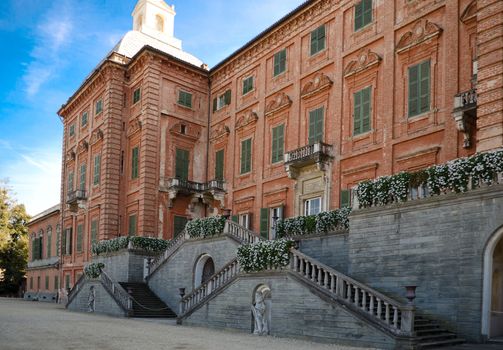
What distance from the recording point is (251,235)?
2219 centimetres

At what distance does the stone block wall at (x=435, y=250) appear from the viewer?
1379cm

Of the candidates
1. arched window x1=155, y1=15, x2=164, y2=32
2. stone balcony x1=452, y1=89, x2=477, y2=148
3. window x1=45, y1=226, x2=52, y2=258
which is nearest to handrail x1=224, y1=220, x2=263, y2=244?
stone balcony x1=452, y1=89, x2=477, y2=148

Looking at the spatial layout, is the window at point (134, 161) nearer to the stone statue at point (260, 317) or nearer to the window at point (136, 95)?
the window at point (136, 95)

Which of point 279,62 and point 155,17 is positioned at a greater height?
point 155,17

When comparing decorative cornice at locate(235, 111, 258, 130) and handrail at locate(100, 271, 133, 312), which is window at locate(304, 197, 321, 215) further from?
handrail at locate(100, 271, 133, 312)

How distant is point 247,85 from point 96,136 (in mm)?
11838

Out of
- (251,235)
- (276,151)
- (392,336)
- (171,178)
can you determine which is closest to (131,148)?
(171,178)

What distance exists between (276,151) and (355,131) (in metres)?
5.47

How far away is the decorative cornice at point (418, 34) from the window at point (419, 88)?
0.91 meters

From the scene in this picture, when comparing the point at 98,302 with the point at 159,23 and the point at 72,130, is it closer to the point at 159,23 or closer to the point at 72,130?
the point at 72,130

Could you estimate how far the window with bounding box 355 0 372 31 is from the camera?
23.2 meters

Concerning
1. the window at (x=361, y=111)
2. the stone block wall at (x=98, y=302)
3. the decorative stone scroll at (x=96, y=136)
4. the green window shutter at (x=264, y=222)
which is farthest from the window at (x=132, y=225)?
the window at (x=361, y=111)

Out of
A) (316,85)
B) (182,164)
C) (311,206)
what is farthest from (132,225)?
(316,85)

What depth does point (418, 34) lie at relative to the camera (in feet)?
67.8
